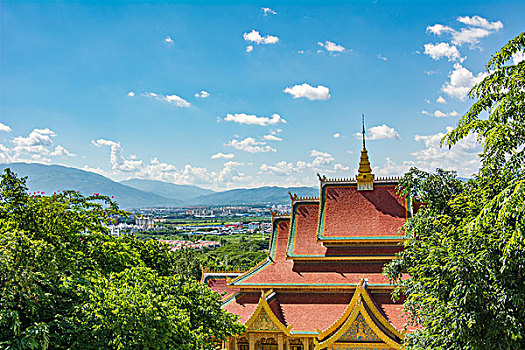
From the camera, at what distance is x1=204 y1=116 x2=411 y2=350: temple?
16.6 m

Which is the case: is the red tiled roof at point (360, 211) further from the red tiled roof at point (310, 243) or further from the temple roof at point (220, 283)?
the temple roof at point (220, 283)

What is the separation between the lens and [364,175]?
74.6 feet

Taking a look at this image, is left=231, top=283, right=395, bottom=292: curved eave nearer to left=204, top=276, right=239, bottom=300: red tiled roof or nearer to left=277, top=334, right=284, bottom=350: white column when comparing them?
left=277, top=334, right=284, bottom=350: white column

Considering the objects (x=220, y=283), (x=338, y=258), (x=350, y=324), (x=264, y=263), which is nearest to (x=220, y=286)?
(x=220, y=283)

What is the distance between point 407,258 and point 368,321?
13.9 feet

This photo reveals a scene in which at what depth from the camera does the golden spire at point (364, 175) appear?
874 inches

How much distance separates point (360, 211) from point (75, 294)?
47.6 ft

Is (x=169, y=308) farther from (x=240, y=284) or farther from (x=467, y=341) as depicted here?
(x=240, y=284)

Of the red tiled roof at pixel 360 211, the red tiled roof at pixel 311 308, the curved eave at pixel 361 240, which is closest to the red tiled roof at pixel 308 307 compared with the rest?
the red tiled roof at pixel 311 308

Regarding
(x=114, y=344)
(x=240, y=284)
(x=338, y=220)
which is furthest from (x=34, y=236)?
(x=338, y=220)

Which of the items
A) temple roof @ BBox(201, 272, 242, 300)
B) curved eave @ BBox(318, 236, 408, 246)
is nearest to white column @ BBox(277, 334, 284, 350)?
curved eave @ BBox(318, 236, 408, 246)

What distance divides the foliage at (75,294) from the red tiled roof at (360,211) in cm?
860

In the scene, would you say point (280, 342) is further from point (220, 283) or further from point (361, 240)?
point (220, 283)

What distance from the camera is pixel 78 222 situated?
1388 centimetres
